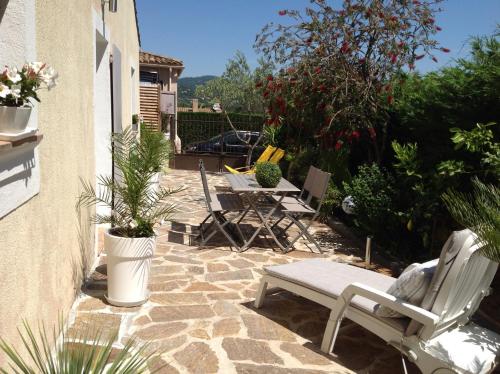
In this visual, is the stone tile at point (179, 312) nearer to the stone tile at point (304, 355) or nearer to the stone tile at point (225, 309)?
the stone tile at point (225, 309)

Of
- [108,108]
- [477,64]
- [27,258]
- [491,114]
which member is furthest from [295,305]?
[108,108]

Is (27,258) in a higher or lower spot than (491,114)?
lower

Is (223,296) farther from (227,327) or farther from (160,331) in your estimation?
(160,331)

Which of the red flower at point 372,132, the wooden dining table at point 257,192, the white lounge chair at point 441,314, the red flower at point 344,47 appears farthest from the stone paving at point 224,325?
the red flower at point 344,47

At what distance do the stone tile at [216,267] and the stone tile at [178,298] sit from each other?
2.25 ft

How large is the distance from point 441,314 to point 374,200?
3094 mm

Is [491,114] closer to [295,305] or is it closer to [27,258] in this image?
[295,305]

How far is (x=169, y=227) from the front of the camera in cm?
680

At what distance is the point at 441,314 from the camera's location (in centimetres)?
271

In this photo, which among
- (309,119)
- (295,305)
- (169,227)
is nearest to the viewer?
(295,305)

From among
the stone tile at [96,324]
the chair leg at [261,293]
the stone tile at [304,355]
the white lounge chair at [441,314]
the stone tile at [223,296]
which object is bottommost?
the stone tile at [304,355]

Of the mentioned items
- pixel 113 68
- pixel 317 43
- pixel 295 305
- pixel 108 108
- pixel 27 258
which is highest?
pixel 317 43

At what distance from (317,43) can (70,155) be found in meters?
4.99

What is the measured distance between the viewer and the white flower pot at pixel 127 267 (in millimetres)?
3717
